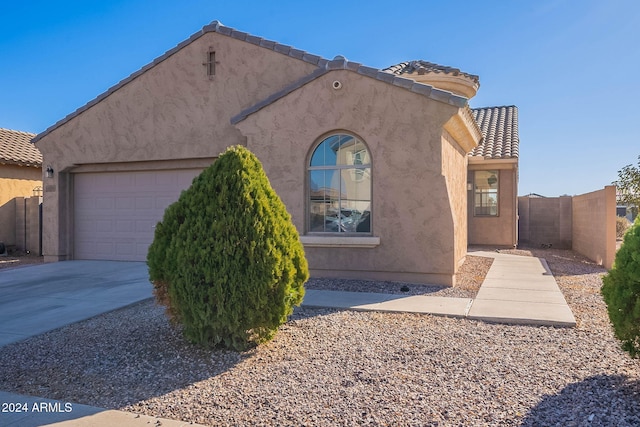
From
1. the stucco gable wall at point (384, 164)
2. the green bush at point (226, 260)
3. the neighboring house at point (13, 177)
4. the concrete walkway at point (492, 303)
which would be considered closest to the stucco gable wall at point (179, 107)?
the stucco gable wall at point (384, 164)

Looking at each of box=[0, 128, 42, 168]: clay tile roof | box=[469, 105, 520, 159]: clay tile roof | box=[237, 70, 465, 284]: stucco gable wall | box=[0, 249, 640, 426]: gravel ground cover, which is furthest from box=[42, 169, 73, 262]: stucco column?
box=[469, 105, 520, 159]: clay tile roof

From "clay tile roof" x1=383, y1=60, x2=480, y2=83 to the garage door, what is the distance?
6.33m

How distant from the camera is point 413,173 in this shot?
9320mm

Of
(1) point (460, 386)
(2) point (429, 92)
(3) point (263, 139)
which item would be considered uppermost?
(2) point (429, 92)

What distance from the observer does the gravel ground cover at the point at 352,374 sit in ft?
12.8

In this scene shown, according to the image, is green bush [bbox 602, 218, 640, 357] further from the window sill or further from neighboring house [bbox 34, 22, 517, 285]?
the window sill

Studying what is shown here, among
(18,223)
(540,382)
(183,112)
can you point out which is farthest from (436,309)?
(18,223)

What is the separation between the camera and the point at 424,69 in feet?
42.7

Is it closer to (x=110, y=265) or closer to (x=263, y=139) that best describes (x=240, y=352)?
(x=263, y=139)

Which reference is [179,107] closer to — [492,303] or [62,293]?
[62,293]

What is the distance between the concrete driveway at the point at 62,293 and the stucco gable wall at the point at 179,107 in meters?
3.18

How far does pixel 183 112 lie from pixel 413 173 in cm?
663

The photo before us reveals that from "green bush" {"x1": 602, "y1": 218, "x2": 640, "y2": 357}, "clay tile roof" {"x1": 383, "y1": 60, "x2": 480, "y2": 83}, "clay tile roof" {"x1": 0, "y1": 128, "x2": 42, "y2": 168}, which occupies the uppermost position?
"clay tile roof" {"x1": 383, "y1": 60, "x2": 480, "y2": 83}

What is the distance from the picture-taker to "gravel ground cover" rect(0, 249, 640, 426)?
389 cm
